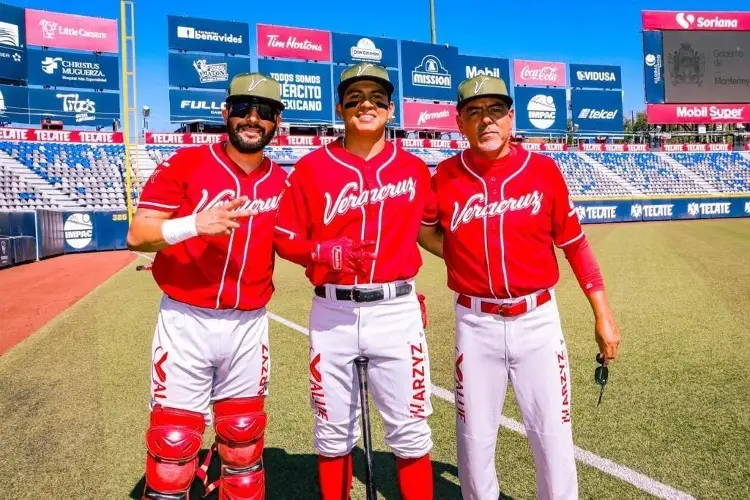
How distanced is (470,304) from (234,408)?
4.75ft

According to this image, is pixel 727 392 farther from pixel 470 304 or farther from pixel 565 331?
pixel 470 304

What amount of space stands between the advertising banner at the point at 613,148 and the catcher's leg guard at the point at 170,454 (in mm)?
45563

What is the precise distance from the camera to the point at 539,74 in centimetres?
4244

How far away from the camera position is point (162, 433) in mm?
2742

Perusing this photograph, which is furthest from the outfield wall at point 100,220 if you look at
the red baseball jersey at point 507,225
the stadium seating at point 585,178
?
the red baseball jersey at point 507,225

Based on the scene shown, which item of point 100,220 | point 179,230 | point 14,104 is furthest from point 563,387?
point 14,104

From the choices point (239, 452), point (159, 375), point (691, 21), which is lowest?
point (239, 452)

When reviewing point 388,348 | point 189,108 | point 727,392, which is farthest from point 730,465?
point 189,108

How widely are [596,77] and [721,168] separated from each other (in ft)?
41.7

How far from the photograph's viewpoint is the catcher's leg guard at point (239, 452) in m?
2.84

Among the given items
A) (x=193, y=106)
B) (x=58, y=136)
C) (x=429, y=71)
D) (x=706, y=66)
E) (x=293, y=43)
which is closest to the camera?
(x=58, y=136)

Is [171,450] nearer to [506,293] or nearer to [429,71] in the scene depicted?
[506,293]

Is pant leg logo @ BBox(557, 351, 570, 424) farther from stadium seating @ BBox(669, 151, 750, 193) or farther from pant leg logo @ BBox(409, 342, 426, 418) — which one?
stadium seating @ BBox(669, 151, 750, 193)

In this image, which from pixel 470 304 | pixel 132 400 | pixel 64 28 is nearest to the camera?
pixel 470 304
